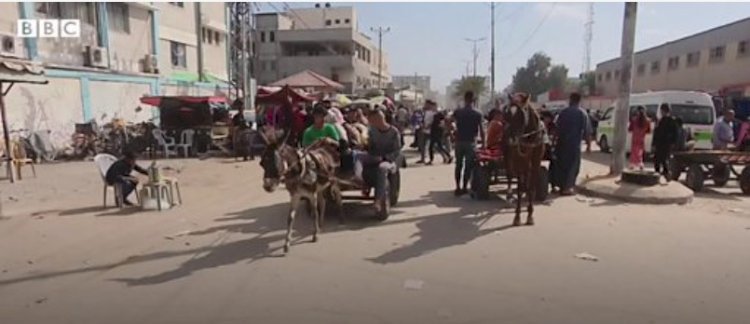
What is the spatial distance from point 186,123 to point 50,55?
17.8ft

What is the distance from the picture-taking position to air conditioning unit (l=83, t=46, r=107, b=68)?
19.5m

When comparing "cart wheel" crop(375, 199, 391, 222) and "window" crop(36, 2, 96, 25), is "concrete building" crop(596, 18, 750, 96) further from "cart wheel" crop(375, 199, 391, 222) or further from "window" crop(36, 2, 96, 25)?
"window" crop(36, 2, 96, 25)

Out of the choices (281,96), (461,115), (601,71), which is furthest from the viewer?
(601,71)

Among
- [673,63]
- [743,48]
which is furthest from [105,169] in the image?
[673,63]

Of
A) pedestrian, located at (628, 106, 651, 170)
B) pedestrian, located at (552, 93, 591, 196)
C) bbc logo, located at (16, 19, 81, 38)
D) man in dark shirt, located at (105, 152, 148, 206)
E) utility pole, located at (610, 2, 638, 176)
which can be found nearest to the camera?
man in dark shirt, located at (105, 152, 148, 206)

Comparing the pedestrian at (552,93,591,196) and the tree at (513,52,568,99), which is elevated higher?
the tree at (513,52,568,99)

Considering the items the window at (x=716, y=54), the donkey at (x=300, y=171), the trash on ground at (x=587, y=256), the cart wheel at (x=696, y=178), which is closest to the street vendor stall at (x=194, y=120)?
the donkey at (x=300, y=171)

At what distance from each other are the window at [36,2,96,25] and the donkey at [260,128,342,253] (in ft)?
54.4

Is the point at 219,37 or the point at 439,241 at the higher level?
the point at 219,37

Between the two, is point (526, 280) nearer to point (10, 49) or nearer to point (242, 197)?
point (242, 197)

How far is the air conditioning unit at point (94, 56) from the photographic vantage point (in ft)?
63.9

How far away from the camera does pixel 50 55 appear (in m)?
18.1

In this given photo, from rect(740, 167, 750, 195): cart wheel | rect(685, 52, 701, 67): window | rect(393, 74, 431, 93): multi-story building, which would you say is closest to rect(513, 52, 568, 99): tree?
rect(393, 74, 431, 93): multi-story building

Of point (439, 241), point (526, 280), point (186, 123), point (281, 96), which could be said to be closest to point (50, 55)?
point (186, 123)
